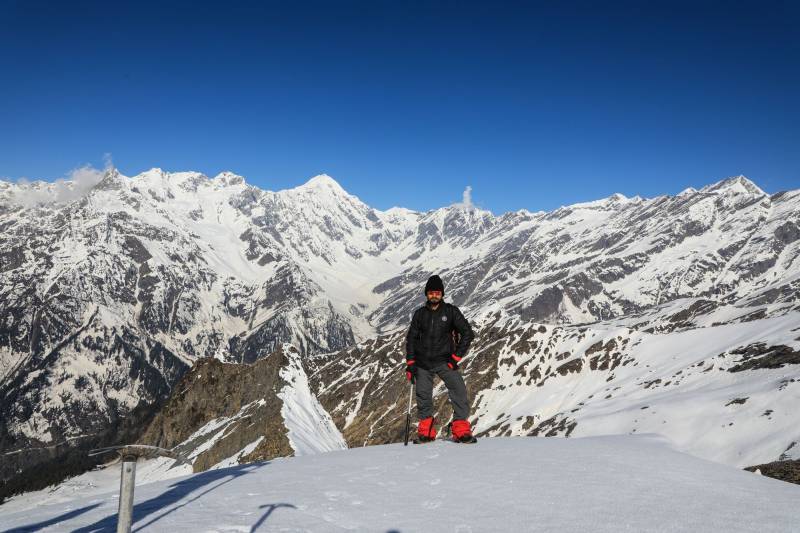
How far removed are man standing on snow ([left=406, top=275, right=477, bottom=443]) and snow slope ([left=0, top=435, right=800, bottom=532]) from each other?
6.16 feet

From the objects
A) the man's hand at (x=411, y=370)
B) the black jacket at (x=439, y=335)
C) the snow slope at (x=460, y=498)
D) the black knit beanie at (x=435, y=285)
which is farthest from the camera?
the man's hand at (x=411, y=370)

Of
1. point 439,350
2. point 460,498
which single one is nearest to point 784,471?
point 439,350

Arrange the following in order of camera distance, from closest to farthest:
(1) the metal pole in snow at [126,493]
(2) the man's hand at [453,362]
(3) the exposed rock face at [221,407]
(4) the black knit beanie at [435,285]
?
(1) the metal pole in snow at [126,493] → (4) the black knit beanie at [435,285] → (2) the man's hand at [453,362] → (3) the exposed rock face at [221,407]

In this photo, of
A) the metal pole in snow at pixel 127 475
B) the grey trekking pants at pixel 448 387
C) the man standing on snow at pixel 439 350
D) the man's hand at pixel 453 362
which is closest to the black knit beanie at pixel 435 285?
the man standing on snow at pixel 439 350

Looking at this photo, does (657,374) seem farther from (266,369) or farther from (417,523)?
(417,523)

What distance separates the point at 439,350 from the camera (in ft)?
51.3

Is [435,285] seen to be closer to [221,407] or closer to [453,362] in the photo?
[453,362]

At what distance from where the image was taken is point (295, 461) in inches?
592

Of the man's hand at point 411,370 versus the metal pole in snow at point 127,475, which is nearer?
the metal pole in snow at point 127,475

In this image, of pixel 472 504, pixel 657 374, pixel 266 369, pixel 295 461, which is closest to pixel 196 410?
pixel 266 369

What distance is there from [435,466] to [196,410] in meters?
92.8

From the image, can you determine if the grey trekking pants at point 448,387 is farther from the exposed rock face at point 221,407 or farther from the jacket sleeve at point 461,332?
the exposed rock face at point 221,407

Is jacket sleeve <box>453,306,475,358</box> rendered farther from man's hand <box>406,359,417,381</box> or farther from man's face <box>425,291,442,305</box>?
man's hand <box>406,359,417,381</box>

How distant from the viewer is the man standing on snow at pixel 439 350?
15.5m
